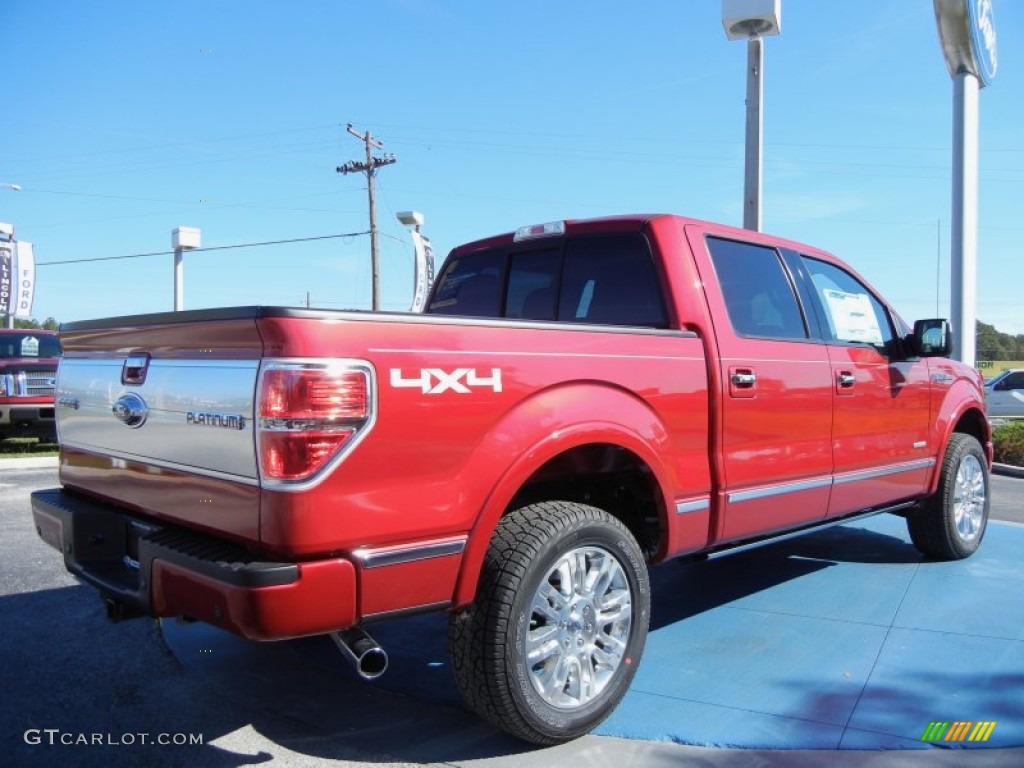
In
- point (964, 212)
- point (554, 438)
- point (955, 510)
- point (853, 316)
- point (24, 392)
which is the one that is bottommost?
point (955, 510)

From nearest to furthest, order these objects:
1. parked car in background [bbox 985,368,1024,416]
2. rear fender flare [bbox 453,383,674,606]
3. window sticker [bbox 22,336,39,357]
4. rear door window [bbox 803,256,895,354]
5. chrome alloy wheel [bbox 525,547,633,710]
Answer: rear fender flare [bbox 453,383,674,606] → chrome alloy wheel [bbox 525,547,633,710] → rear door window [bbox 803,256,895,354] → window sticker [bbox 22,336,39,357] → parked car in background [bbox 985,368,1024,416]

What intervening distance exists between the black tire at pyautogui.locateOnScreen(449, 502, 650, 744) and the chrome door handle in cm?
176

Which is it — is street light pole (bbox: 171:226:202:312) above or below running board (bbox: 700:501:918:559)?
above

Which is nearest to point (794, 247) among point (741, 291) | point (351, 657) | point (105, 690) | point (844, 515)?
point (741, 291)

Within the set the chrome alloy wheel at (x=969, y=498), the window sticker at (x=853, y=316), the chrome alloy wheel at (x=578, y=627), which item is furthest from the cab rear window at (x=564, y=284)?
the chrome alloy wheel at (x=969, y=498)

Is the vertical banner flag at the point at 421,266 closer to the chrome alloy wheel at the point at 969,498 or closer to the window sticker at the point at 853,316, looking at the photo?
the chrome alloy wheel at the point at 969,498

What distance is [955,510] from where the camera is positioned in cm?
552

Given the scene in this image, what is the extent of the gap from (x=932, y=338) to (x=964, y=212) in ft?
28.4

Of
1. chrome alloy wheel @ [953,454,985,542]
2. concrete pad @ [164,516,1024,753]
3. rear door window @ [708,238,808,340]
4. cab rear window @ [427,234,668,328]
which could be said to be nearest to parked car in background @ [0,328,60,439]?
concrete pad @ [164,516,1024,753]

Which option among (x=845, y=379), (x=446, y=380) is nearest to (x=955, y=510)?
(x=845, y=379)

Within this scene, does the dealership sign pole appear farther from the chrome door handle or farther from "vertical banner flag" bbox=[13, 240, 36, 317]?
"vertical banner flag" bbox=[13, 240, 36, 317]

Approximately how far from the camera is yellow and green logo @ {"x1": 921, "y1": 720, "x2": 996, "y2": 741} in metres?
3.03

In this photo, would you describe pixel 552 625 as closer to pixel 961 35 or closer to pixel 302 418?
pixel 302 418

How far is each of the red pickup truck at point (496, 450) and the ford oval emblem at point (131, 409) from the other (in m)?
0.01
